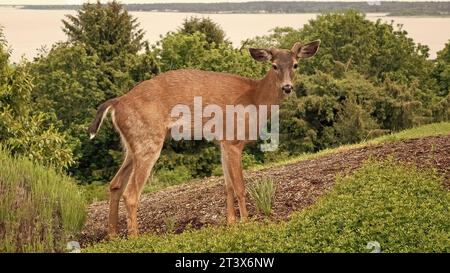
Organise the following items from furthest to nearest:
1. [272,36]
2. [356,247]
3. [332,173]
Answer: [272,36] < [332,173] < [356,247]

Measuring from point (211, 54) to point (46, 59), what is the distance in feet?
34.2

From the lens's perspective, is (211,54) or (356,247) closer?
(356,247)

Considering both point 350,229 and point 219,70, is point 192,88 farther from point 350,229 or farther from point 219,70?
point 219,70

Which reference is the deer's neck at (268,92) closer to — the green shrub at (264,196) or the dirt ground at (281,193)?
the green shrub at (264,196)

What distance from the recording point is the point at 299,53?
11.4 metres

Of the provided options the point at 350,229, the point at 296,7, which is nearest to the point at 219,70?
the point at 296,7

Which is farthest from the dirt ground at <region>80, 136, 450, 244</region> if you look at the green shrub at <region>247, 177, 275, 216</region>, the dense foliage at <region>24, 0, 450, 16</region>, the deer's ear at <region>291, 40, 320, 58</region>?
the dense foliage at <region>24, 0, 450, 16</region>

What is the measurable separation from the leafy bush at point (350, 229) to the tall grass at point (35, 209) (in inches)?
39.0

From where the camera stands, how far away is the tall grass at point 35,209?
35.3 feet

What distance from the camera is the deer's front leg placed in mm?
11062

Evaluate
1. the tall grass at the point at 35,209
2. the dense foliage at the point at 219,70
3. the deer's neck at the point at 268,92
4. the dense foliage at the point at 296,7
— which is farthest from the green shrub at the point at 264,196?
the dense foliage at the point at 296,7
